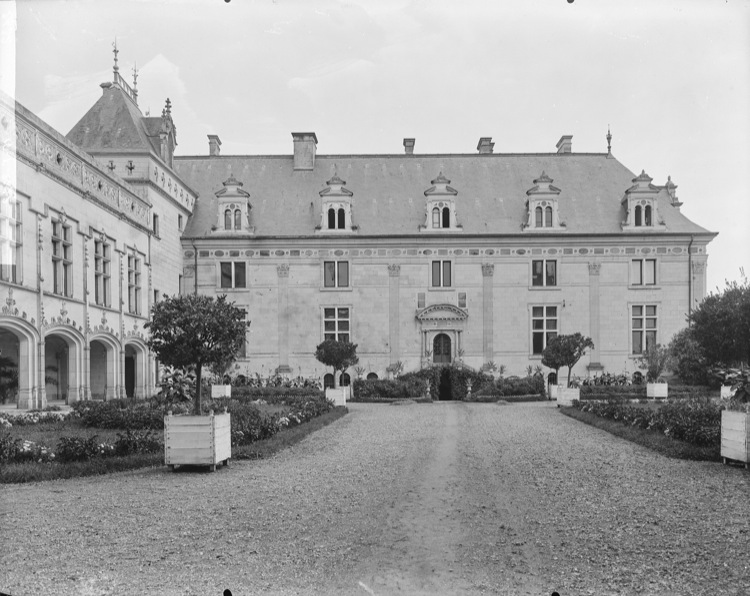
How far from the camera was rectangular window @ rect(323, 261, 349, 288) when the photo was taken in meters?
36.0

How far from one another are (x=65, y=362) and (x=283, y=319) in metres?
13.1

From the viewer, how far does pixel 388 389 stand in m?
29.1

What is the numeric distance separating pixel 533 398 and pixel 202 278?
18124 millimetres

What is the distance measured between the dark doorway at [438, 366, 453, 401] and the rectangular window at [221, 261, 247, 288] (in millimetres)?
11578

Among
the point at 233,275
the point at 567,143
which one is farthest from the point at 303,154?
the point at 567,143

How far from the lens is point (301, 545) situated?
20.8 feet

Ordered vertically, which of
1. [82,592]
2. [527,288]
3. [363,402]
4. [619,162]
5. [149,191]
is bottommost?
[363,402]

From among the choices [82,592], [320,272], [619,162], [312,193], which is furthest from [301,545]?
[619,162]

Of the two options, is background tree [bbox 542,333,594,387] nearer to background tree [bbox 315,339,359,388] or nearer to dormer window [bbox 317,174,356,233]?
background tree [bbox 315,339,359,388]

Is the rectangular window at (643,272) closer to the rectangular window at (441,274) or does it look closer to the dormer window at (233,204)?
the rectangular window at (441,274)

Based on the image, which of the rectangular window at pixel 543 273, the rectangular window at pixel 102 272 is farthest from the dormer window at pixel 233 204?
the rectangular window at pixel 543 273

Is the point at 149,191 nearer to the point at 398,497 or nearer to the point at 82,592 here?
the point at 398,497

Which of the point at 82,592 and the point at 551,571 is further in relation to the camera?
the point at 551,571

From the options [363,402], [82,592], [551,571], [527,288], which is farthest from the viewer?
[527,288]
